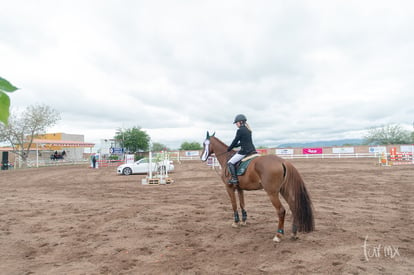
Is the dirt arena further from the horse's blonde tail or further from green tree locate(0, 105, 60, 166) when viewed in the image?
green tree locate(0, 105, 60, 166)

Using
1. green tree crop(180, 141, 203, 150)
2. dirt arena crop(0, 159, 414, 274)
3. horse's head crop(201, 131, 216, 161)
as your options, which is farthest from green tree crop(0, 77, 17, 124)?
green tree crop(180, 141, 203, 150)

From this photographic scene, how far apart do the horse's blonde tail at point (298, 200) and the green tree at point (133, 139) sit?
152 ft

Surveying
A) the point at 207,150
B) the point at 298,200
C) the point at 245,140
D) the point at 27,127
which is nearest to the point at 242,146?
the point at 245,140

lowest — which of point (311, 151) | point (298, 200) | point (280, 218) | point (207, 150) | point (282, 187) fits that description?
point (280, 218)

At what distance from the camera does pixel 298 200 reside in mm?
4844

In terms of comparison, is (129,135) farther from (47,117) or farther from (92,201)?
(92,201)

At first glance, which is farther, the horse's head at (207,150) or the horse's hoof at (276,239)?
the horse's head at (207,150)

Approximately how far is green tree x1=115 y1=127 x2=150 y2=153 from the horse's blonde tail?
4641cm

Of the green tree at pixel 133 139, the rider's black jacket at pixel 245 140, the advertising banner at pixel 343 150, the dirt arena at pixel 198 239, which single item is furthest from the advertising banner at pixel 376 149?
the green tree at pixel 133 139

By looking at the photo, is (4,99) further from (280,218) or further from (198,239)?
(280,218)

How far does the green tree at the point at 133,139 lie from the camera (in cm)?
4888

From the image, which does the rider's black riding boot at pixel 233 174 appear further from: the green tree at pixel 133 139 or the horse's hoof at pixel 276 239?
the green tree at pixel 133 139

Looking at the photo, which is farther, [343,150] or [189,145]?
[189,145]

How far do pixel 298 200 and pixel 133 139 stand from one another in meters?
47.4
